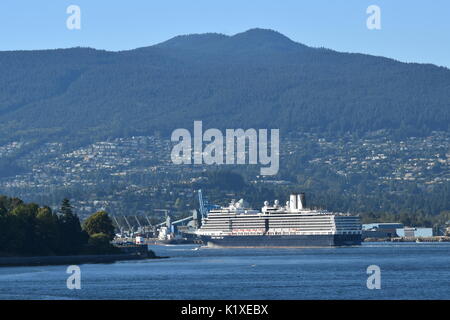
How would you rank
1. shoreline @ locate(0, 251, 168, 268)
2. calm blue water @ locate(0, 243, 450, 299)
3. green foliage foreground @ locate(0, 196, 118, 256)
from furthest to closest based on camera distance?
green foliage foreground @ locate(0, 196, 118, 256) → shoreline @ locate(0, 251, 168, 268) → calm blue water @ locate(0, 243, 450, 299)

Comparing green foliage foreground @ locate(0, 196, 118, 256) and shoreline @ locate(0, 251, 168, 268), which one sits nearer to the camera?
shoreline @ locate(0, 251, 168, 268)

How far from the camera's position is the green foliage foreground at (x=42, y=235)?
4646 inches

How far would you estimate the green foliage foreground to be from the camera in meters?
118

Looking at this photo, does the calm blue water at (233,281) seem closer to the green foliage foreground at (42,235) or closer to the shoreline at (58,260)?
the shoreline at (58,260)

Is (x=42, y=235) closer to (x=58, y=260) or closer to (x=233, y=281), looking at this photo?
(x=58, y=260)

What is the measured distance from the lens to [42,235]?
122 metres

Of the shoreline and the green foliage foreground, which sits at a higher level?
the green foliage foreground

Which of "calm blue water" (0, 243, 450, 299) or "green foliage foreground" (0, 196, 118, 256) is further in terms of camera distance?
"green foliage foreground" (0, 196, 118, 256)

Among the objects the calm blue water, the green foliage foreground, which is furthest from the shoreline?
the calm blue water

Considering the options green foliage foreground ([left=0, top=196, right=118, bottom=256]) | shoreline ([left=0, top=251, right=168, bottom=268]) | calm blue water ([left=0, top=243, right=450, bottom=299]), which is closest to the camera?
calm blue water ([left=0, top=243, right=450, bottom=299])

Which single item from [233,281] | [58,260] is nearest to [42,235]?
[58,260]

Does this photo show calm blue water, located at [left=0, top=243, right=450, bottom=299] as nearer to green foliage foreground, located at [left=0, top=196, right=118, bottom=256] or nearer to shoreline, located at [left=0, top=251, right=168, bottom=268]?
shoreline, located at [left=0, top=251, right=168, bottom=268]

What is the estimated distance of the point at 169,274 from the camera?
331 ft
